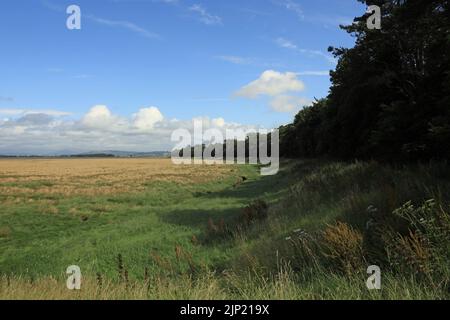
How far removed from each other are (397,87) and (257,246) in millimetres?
23948

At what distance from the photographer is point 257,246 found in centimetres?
1211

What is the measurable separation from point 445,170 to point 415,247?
7836mm

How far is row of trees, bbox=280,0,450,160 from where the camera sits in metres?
18.8

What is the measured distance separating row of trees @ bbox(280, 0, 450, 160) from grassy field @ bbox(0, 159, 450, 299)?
4351 millimetres

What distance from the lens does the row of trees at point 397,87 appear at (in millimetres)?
18781

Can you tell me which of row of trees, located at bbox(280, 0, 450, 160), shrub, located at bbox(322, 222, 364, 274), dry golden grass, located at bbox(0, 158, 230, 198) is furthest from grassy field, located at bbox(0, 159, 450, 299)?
dry golden grass, located at bbox(0, 158, 230, 198)

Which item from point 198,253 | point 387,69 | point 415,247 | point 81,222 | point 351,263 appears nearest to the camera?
point 415,247

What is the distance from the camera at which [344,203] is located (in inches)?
491

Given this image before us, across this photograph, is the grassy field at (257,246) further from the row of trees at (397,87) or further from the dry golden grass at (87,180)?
the dry golden grass at (87,180)

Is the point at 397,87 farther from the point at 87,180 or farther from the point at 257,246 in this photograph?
the point at 87,180

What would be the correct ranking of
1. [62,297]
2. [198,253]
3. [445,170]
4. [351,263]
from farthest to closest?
[198,253], [445,170], [351,263], [62,297]

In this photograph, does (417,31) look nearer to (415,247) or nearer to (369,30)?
(369,30)

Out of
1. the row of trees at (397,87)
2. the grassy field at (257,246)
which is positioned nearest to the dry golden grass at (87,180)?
the grassy field at (257,246)

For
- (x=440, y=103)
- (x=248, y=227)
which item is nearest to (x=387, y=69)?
(x=440, y=103)
